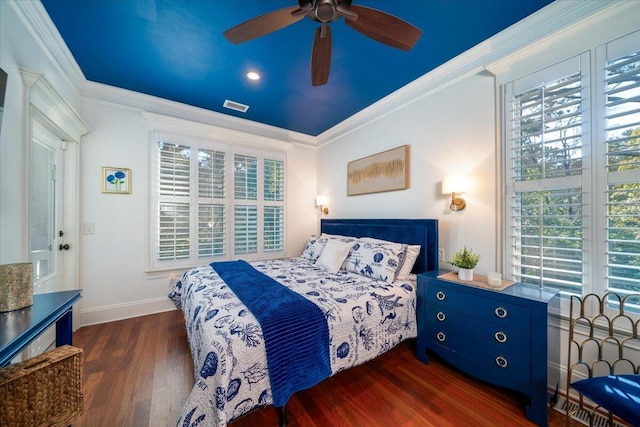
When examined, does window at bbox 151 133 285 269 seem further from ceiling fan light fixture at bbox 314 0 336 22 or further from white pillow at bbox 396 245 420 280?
ceiling fan light fixture at bbox 314 0 336 22

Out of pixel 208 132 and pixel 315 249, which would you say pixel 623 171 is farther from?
pixel 208 132

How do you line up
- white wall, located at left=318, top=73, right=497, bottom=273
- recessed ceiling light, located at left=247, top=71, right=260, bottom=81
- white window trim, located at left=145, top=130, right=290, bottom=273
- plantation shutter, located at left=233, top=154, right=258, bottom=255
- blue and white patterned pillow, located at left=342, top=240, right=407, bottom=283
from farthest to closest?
plantation shutter, located at left=233, top=154, right=258, bottom=255 < white window trim, located at left=145, top=130, right=290, bottom=273 < recessed ceiling light, located at left=247, top=71, right=260, bottom=81 < blue and white patterned pillow, located at left=342, top=240, right=407, bottom=283 < white wall, located at left=318, top=73, right=497, bottom=273

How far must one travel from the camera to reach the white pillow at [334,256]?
8.71ft

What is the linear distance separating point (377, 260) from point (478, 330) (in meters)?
0.96

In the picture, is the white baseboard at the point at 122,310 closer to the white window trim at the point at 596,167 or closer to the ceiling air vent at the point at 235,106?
the ceiling air vent at the point at 235,106

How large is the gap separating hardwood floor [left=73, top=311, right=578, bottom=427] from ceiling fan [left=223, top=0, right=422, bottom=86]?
7.78 feet

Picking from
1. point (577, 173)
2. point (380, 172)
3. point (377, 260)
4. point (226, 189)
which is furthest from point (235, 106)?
point (577, 173)

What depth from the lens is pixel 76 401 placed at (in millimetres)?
1346

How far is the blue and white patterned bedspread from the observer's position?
3.95ft

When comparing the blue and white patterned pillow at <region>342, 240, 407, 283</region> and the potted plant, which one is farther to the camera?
the blue and white patterned pillow at <region>342, 240, 407, 283</region>

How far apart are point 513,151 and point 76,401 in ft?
11.2

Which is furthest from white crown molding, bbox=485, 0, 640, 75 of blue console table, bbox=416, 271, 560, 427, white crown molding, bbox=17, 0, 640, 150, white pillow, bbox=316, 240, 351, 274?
white pillow, bbox=316, 240, 351, 274

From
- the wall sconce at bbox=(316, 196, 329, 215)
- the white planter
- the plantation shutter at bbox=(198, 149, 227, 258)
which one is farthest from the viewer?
the wall sconce at bbox=(316, 196, 329, 215)

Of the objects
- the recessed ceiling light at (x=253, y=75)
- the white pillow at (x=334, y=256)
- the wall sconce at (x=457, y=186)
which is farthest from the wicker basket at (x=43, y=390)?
the wall sconce at (x=457, y=186)
